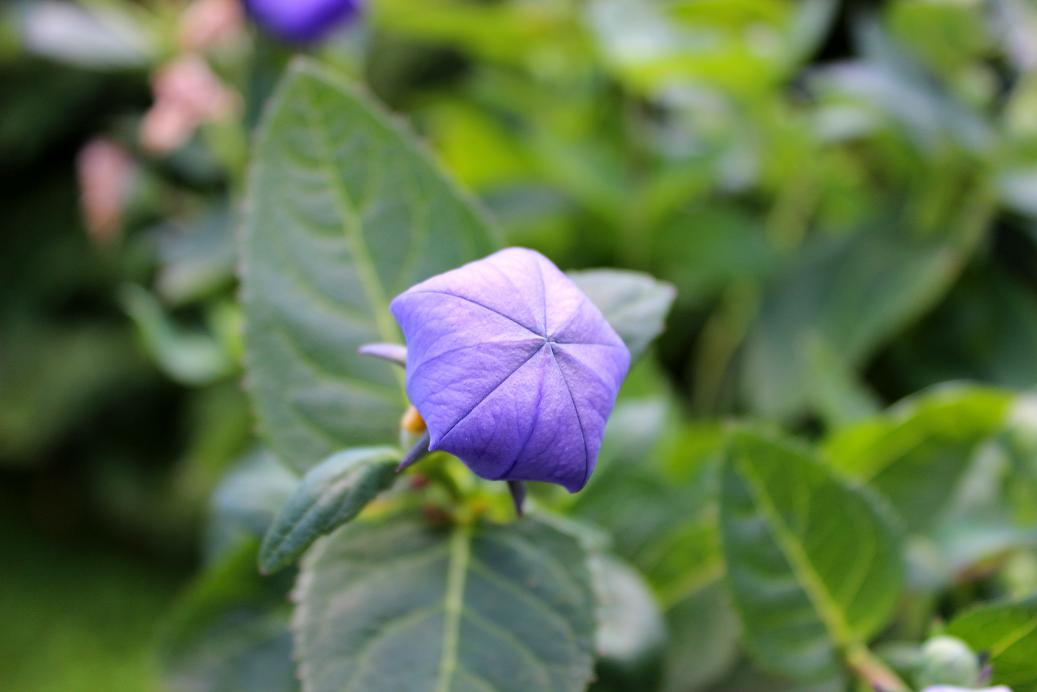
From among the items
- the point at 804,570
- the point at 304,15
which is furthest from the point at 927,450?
the point at 304,15

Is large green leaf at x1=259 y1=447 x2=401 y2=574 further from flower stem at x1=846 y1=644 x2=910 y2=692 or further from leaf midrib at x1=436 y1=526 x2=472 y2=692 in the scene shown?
flower stem at x1=846 y1=644 x2=910 y2=692

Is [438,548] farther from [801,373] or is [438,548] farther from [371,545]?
[801,373]

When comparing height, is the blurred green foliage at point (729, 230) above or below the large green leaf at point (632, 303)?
below

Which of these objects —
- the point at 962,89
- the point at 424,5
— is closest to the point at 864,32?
the point at 962,89

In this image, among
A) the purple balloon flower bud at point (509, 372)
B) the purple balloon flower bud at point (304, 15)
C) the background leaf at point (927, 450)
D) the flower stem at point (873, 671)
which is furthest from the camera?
the purple balloon flower bud at point (304, 15)

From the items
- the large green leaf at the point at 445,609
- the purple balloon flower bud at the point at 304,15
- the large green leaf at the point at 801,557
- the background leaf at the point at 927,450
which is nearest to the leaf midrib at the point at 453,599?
the large green leaf at the point at 445,609

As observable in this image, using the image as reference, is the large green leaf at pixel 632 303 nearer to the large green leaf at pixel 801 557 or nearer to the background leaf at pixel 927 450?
the large green leaf at pixel 801 557

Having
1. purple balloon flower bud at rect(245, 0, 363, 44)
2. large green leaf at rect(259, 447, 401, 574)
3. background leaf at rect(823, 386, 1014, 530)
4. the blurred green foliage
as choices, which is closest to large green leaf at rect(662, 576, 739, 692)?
the blurred green foliage
